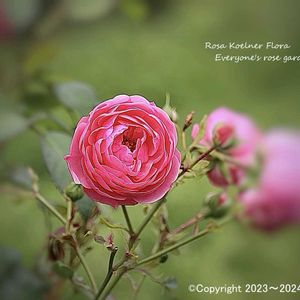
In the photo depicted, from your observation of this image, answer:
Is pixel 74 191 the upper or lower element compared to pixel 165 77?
lower

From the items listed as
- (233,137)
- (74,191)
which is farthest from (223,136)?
(74,191)

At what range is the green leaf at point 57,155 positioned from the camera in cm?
46

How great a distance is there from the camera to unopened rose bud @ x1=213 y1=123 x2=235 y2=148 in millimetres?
430

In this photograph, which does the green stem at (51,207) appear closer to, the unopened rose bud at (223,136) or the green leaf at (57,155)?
the green leaf at (57,155)

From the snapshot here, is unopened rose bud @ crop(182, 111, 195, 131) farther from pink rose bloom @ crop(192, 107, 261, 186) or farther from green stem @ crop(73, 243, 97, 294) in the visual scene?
green stem @ crop(73, 243, 97, 294)

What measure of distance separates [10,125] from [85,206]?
11cm

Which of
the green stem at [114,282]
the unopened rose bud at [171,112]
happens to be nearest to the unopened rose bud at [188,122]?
the unopened rose bud at [171,112]

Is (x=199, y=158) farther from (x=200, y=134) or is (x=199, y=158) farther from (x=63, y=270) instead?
(x=63, y=270)

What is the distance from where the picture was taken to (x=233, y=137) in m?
0.45

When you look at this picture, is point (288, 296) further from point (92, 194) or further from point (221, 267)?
point (92, 194)

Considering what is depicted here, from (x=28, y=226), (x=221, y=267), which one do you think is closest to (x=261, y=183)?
(x=221, y=267)

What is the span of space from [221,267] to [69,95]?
0.19 meters

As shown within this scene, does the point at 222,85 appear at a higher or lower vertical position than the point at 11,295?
higher

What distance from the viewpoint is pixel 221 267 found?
0.50 metres
